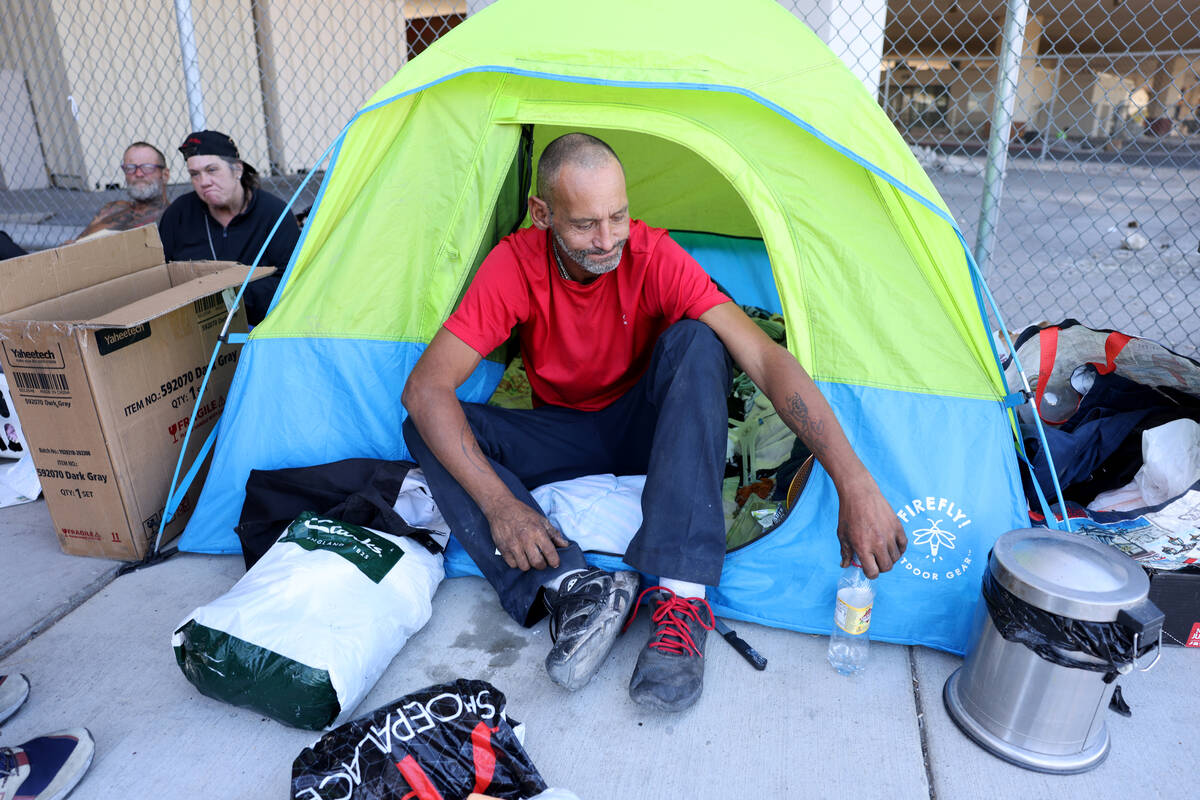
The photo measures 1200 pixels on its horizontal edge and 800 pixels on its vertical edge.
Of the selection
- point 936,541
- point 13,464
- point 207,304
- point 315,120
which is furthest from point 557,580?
point 315,120

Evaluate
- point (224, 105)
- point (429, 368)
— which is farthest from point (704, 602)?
point (224, 105)

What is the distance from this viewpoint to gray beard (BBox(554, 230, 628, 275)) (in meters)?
2.03

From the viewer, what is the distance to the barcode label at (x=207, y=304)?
2.48 metres

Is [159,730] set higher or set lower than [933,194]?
lower

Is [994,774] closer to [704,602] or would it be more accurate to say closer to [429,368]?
[704,602]

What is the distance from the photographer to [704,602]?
195 cm

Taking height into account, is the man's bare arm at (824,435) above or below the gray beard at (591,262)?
below

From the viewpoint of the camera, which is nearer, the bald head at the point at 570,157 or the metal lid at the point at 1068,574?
the metal lid at the point at 1068,574

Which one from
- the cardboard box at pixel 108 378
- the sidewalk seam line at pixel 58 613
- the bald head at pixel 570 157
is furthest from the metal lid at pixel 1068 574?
the sidewalk seam line at pixel 58 613

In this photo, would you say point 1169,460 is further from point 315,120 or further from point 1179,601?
point 315,120

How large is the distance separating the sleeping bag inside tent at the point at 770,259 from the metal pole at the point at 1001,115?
1189mm

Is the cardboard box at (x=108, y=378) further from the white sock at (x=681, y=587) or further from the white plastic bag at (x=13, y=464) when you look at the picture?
the white sock at (x=681, y=587)

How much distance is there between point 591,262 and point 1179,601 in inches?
63.7

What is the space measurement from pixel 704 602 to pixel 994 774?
676 mm
